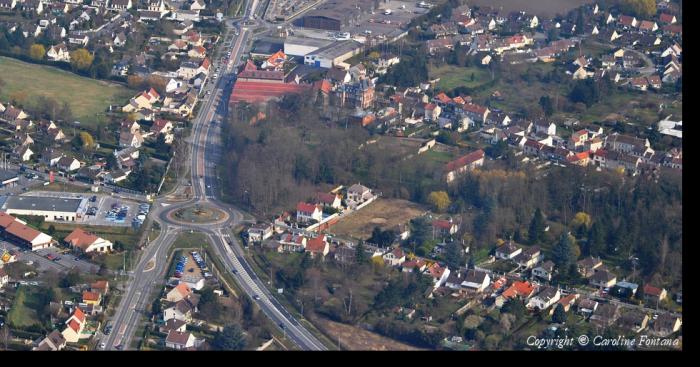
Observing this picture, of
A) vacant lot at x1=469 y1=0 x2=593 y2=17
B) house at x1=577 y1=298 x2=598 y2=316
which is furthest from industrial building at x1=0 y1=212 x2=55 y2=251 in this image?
vacant lot at x1=469 y1=0 x2=593 y2=17

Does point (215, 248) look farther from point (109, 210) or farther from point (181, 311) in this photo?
point (181, 311)

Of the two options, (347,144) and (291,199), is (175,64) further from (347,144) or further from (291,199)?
(291,199)

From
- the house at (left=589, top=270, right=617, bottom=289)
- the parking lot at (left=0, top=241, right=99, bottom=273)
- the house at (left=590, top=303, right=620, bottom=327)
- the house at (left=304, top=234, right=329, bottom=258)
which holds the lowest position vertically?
the house at (left=589, top=270, right=617, bottom=289)

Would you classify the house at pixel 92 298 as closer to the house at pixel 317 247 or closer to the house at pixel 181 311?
the house at pixel 181 311

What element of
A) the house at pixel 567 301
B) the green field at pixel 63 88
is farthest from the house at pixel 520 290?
the green field at pixel 63 88

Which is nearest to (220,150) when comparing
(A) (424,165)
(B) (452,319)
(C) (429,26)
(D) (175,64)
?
(A) (424,165)

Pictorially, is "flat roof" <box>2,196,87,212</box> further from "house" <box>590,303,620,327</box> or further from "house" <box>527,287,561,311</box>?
"house" <box>590,303,620,327</box>
